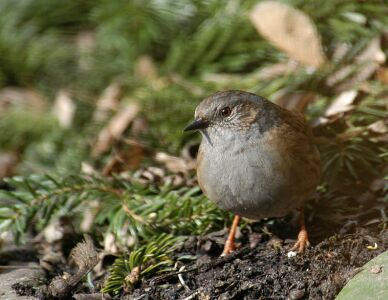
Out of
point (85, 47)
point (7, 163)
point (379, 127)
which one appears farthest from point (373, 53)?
point (7, 163)

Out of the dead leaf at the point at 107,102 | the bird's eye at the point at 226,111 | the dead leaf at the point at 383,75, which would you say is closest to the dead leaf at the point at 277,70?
the dead leaf at the point at 383,75

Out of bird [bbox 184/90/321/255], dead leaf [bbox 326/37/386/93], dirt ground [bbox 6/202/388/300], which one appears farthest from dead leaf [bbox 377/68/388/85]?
dirt ground [bbox 6/202/388/300]

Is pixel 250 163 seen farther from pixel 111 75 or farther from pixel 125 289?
pixel 111 75

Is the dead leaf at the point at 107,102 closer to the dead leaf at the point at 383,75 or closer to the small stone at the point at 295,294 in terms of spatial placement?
the dead leaf at the point at 383,75

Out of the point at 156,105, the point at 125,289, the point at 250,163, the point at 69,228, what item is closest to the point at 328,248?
the point at 250,163

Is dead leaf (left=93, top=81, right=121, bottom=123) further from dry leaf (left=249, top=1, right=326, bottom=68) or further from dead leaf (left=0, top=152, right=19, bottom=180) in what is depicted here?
dry leaf (left=249, top=1, right=326, bottom=68)

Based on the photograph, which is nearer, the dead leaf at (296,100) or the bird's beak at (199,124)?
the bird's beak at (199,124)

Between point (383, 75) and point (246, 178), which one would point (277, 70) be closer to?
point (383, 75)
